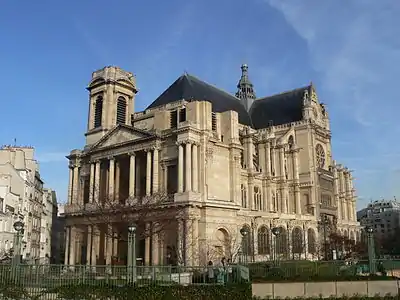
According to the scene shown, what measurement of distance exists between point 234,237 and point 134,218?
11.3 m

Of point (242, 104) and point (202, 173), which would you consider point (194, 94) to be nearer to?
point (202, 173)

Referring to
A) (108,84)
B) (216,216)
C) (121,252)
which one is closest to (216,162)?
(216,216)

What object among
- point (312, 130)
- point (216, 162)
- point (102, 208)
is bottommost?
point (102, 208)

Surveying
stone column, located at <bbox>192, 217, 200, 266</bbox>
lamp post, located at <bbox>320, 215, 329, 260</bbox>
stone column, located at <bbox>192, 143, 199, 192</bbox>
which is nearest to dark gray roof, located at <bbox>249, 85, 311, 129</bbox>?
lamp post, located at <bbox>320, 215, 329, 260</bbox>

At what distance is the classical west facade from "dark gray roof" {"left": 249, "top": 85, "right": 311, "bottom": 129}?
0.19m

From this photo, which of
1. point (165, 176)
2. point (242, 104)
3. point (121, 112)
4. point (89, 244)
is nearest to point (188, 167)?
point (165, 176)

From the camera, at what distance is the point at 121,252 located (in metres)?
56.6

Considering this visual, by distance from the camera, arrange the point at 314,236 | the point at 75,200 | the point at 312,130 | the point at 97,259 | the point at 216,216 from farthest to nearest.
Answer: the point at 312,130 → the point at 314,236 → the point at 75,200 → the point at 97,259 → the point at 216,216

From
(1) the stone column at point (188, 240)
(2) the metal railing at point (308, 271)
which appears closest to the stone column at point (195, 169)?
(1) the stone column at point (188, 240)

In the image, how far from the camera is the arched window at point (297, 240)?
6212 centimetres

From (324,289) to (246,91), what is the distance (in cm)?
6763

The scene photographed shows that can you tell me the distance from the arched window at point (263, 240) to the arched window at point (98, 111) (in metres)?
26.6

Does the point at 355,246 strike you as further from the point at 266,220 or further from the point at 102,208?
the point at 102,208

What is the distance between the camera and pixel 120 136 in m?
57.2
